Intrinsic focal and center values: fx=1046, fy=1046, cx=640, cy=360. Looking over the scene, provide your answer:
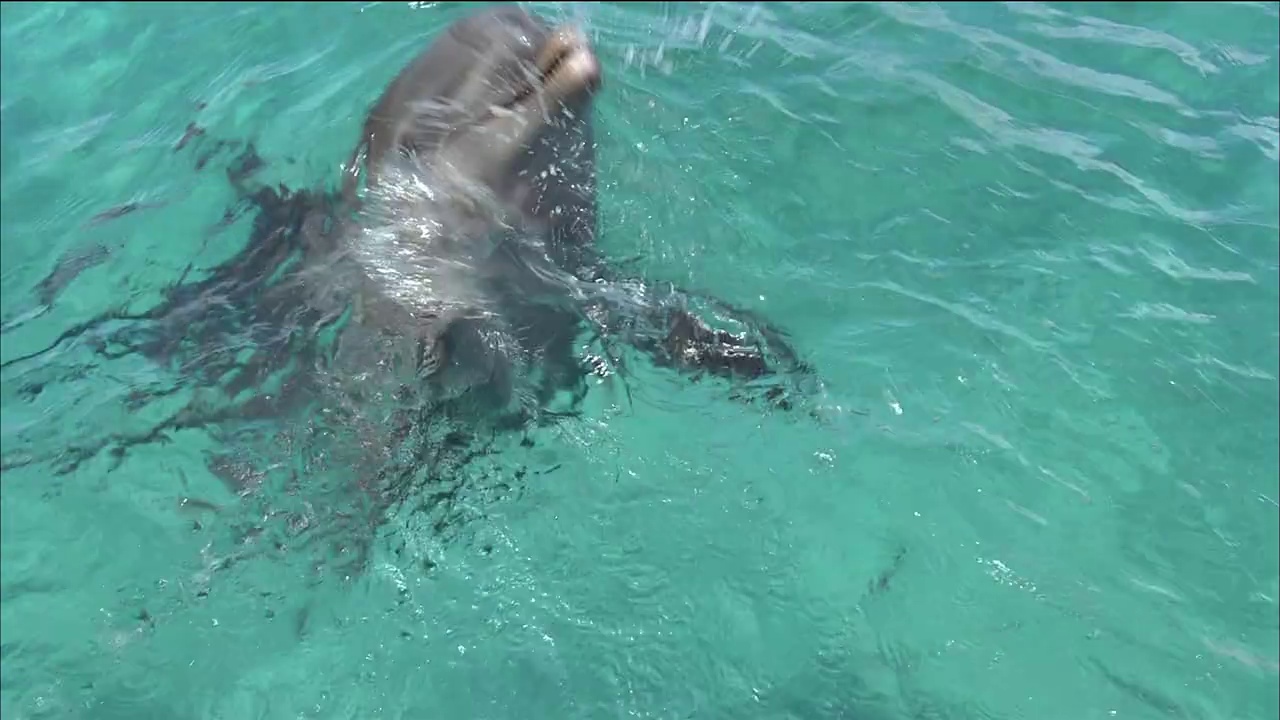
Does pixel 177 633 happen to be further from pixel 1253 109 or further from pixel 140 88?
pixel 1253 109

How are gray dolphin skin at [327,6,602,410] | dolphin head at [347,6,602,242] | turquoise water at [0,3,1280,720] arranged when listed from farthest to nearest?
dolphin head at [347,6,602,242] → gray dolphin skin at [327,6,602,410] → turquoise water at [0,3,1280,720]

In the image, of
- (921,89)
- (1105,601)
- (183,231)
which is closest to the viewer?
(1105,601)

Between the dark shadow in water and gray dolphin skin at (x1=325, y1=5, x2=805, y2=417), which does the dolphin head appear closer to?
gray dolphin skin at (x1=325, y1=5, x2=805, y2=417)

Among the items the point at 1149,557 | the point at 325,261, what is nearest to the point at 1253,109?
the point at 1149,557

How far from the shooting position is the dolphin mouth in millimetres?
6660

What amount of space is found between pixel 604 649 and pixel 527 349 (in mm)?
1955

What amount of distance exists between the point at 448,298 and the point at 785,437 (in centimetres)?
219

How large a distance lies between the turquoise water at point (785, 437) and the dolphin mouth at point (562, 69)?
747 millimetres

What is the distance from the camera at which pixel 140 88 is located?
29.9 ft

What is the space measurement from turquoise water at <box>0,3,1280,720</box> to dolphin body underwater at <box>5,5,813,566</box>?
263 mm

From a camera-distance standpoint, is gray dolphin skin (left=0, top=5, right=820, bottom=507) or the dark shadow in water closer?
the dark shadow in water

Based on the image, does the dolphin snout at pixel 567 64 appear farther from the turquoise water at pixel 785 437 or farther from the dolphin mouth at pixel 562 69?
the turquoise water at pixel 785 437

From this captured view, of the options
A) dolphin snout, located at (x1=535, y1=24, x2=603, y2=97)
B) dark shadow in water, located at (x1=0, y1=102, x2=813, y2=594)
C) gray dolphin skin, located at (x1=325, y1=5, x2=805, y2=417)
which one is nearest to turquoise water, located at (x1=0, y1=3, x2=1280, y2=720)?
dark shadow in water, located at (x1=0, y1=102, x2=813, y2=594)

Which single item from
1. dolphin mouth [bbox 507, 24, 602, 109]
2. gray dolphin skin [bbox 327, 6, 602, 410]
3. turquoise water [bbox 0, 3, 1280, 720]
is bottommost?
turquoise water [bbox 0, 3, 1280, 720]
